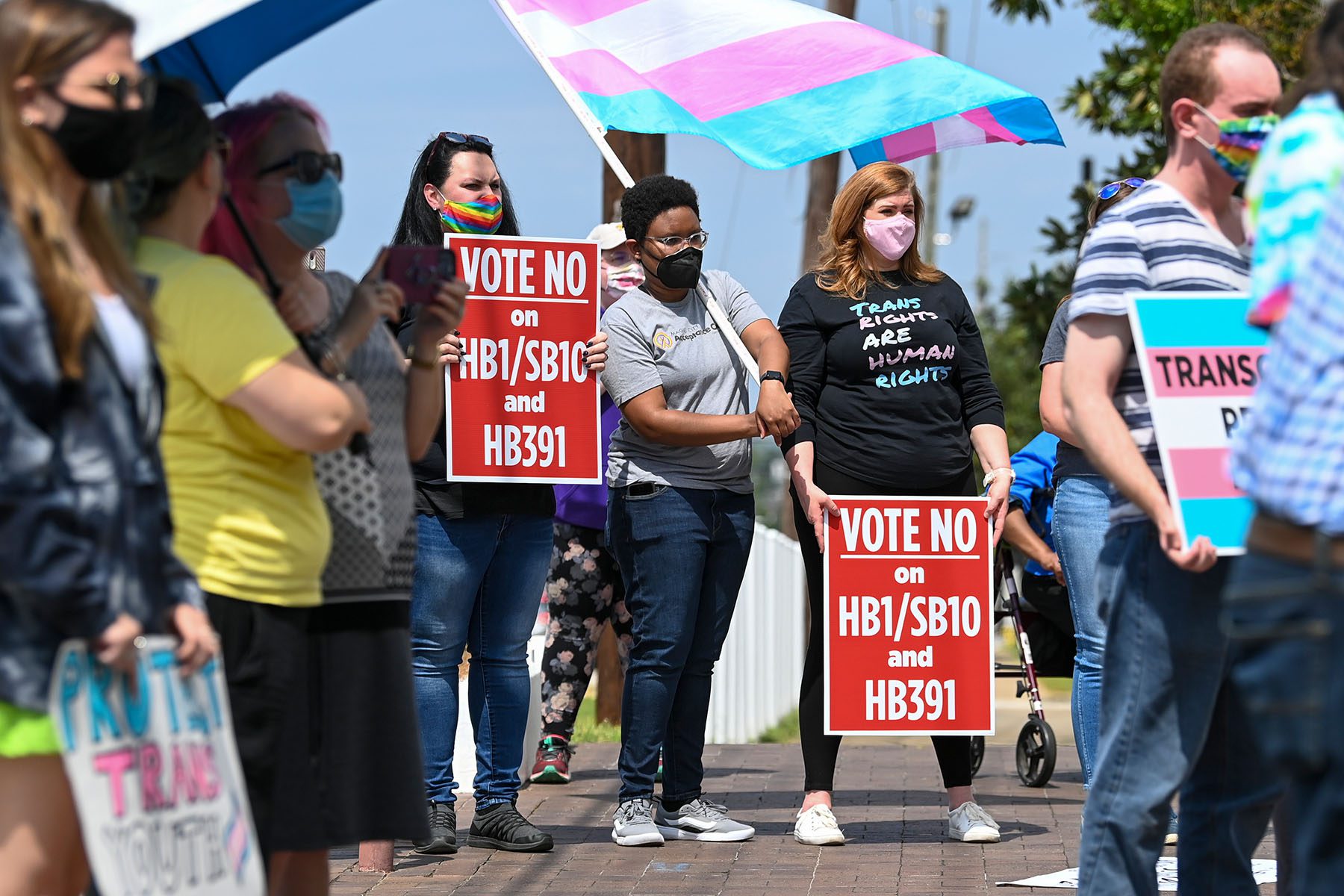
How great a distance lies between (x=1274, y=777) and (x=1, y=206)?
9.40 feet

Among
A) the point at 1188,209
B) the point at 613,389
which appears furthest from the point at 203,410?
the point at 613,389

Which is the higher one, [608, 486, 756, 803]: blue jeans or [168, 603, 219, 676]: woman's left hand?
[168, 603, 219, 676]: woman's left hand

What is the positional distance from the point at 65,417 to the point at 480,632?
3.57 m

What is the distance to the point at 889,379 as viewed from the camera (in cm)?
648

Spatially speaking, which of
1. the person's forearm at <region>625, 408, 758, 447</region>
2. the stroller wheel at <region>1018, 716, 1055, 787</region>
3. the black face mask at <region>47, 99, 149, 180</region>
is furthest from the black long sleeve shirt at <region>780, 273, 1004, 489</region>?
the black face mask at <region>47, 99, 149, 180</region>

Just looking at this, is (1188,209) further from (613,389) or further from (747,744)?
(747,744)

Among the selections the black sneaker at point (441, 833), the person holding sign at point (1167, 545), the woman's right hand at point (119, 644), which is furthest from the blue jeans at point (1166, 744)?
the black sneaker at point (441, 833)

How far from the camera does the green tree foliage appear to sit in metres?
12.2

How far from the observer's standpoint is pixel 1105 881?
3973mm

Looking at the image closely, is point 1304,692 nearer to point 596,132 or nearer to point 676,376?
point 676,376

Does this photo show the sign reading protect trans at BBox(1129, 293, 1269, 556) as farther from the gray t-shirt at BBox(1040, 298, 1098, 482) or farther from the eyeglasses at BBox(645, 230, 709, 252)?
the eyeglasses at BBox(645, 230, 709, 252)

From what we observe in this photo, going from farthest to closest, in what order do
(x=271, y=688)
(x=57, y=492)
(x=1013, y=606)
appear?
(x=1013, y=606) < (x=271, y=688) < (x=57, y=492)

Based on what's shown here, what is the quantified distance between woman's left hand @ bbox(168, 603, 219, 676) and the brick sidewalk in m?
2.76

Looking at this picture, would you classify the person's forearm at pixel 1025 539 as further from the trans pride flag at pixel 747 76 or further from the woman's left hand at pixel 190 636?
the woman's left hand at pixel 190 636
